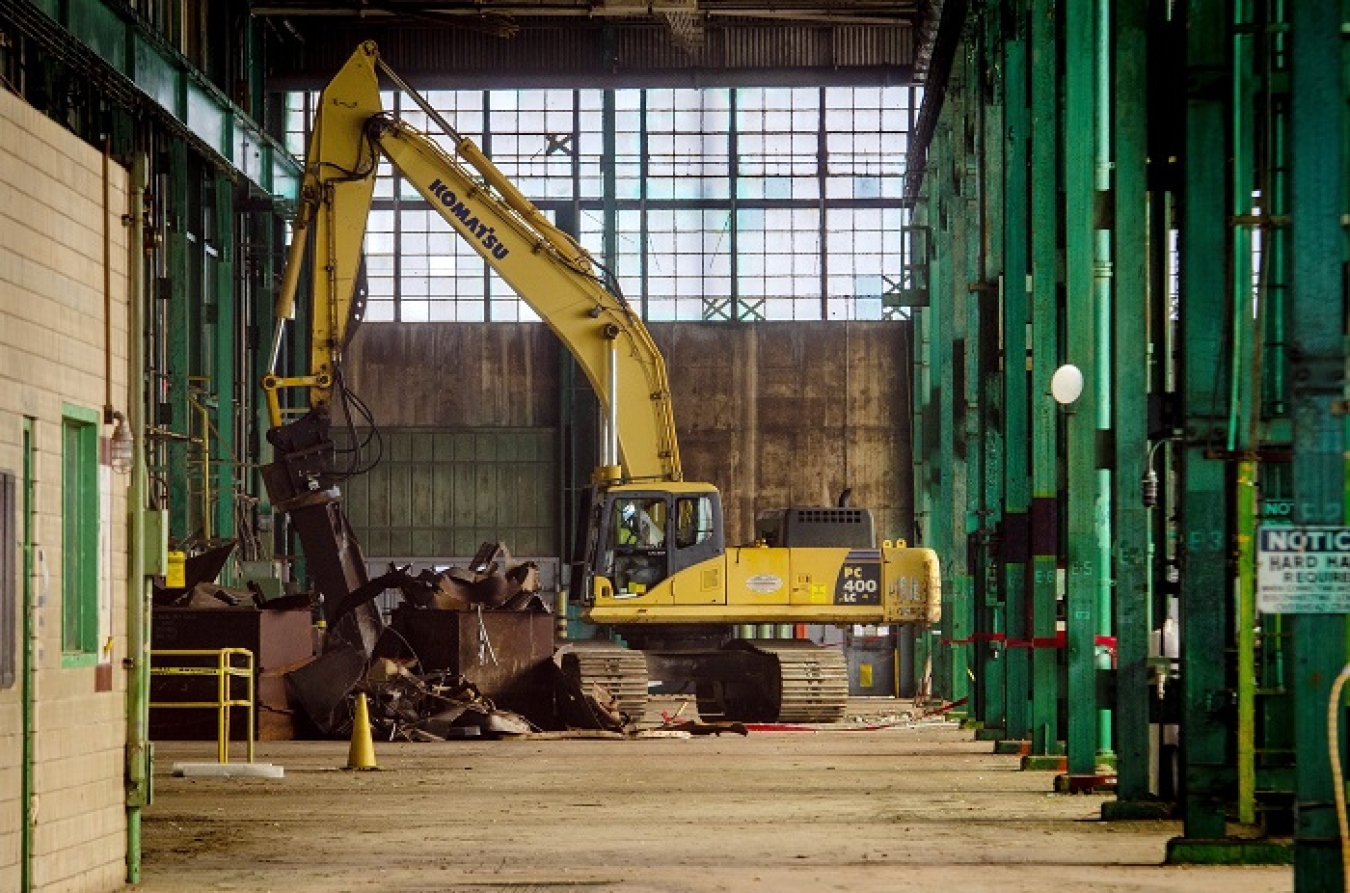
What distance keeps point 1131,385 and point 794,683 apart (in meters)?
15.9

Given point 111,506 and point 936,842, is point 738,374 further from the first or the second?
point 111,506

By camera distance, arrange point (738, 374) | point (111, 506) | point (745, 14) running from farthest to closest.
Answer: point (738, 374), point (745, 14), point (111, 506)

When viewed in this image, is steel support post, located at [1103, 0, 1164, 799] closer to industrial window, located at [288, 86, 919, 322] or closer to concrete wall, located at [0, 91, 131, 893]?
concrete wall, located at [0, 91, 131, 893]

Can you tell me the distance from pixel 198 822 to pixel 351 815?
1222 millimetres

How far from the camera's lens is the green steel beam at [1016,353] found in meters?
23.7

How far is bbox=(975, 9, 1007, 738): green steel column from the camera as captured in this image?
25.9 meters

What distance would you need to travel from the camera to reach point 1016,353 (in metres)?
24.2

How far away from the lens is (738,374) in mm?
46875

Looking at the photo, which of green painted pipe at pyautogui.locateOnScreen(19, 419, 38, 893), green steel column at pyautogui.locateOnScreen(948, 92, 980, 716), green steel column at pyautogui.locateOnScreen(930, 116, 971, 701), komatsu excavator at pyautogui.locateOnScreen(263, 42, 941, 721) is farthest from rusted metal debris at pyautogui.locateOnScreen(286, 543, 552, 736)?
green painted pipe at pyautogui.locateOnScreen(19, 419, 38, 893)

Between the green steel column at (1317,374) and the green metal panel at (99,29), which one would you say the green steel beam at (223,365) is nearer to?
the green metal panel at (99,29)

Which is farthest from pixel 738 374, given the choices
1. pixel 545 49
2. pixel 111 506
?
pixel 111 506

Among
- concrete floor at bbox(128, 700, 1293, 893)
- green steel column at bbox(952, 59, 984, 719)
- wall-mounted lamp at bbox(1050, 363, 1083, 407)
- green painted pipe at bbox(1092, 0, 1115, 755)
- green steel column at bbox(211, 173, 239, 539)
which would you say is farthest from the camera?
green steel column at bbox(211, 173, 239, 539)

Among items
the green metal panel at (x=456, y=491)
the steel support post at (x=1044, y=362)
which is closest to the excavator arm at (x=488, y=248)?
the steel support post at (x=1044, y=362)

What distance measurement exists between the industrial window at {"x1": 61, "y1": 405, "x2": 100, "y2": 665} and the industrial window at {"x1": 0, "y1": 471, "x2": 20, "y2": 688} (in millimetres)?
1098
